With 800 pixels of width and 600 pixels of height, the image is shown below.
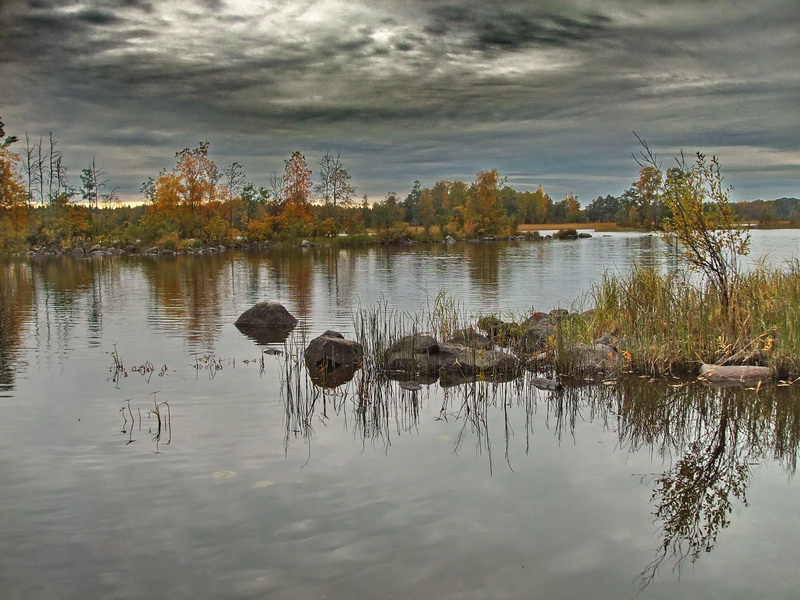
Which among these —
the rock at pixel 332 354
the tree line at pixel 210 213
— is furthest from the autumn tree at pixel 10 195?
the rock at pixel 332 354

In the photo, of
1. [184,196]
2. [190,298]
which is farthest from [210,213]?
[190,298]

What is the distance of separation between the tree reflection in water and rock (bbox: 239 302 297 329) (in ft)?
19.1

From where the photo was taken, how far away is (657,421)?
8828 millimetres

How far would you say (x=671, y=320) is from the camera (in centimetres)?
1169

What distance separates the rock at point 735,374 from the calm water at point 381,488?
26.5 inches

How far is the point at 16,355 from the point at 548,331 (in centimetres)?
1082

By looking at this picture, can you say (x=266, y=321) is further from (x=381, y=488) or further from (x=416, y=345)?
(x=381, y=488)

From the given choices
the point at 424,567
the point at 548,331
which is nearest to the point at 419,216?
the point at 548,331

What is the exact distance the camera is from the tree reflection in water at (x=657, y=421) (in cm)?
614

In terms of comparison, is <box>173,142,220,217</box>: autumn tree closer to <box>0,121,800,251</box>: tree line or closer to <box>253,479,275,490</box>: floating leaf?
<box>0,121,800,251</box>: tree line

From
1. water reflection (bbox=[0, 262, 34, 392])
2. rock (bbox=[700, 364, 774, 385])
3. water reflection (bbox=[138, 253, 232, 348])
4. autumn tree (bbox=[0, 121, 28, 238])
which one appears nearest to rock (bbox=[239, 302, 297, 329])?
water reflection (bbox=[138, 253, 232, 348])

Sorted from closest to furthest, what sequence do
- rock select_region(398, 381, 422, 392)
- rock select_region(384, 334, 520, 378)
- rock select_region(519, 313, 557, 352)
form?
rock select_region(398, 381, 422, 392) < rock select_region(384, 334, 520, 378) < rock select_region(519, 313, 557, 352)

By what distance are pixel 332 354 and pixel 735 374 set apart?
6845 mm

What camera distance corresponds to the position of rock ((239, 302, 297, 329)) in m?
17.4
